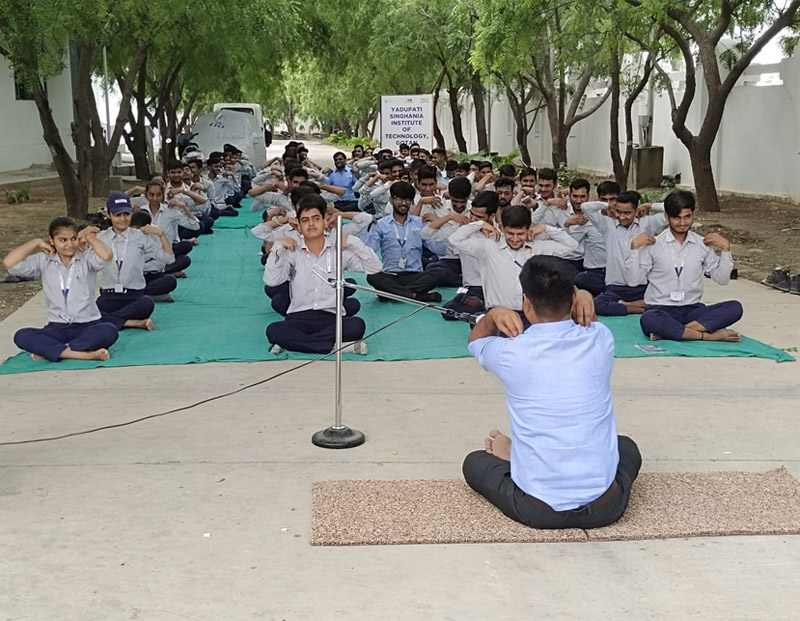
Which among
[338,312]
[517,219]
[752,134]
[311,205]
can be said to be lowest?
[338,312]

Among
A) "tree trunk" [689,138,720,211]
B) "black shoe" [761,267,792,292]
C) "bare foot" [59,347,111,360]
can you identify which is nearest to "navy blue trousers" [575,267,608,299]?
"black shoe" [761,267,792,292]

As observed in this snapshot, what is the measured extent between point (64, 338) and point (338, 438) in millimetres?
2746

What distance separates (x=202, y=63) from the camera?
66.9ft

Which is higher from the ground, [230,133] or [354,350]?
[230,133]

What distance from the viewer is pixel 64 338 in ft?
22.1

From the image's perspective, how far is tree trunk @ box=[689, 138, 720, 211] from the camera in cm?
1462

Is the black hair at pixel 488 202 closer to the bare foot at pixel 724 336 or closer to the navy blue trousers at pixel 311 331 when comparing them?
the navy blue trousers at pixel 311 331

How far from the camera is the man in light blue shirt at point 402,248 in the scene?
902 cm

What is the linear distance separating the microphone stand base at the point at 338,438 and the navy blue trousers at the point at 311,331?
1.93 m

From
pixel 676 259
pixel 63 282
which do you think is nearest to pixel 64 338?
pixel 63 282

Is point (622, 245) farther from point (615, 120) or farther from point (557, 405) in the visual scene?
point (615, 120)

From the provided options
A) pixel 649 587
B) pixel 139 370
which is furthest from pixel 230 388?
pixel 649 587

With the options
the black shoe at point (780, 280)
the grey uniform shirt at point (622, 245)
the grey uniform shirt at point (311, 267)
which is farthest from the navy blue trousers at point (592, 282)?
the grey uniform shirt at point (311, 267)

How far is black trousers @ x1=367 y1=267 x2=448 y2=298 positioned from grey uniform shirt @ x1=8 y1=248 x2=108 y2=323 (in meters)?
2.84
